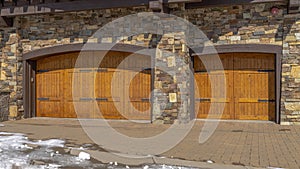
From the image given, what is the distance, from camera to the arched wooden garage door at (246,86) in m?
9.65

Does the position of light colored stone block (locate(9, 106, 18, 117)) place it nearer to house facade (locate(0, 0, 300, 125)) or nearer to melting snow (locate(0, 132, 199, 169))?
house facade (locate(0, 0, 300, 125))

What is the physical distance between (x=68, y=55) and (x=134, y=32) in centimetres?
266

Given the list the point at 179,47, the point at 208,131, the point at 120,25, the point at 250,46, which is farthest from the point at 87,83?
the point at 250,46

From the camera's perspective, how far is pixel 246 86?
9.85 meters

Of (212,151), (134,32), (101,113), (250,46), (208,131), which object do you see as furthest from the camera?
(101,113)

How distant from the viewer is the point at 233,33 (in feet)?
31.2

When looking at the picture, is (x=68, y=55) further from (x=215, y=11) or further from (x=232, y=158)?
(x=232, y=158)

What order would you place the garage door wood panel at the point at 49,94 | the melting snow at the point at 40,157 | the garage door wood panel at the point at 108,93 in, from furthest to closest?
the garage door wood panel at the point at 49,94
the garage door wood panel at the point at 108,93
the melting snow at the point at 40,157

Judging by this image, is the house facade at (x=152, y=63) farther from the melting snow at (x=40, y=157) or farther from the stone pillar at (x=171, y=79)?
the melting snow at (x=40, y=157)

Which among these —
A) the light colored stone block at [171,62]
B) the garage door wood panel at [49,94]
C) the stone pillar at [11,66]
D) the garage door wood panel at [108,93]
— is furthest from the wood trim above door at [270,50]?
the stone pillar at [11,66]

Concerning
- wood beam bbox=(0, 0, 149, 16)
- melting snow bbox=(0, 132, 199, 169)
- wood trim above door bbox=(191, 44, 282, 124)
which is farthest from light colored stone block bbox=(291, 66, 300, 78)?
melting snow bbox=(0, 132, 199, 169)

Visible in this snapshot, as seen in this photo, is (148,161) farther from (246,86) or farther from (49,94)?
(49,94)

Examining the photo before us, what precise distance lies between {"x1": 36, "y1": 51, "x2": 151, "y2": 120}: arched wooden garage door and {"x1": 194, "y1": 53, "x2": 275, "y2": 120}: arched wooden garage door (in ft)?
6.71

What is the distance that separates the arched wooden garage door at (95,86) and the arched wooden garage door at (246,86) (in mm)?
2045
